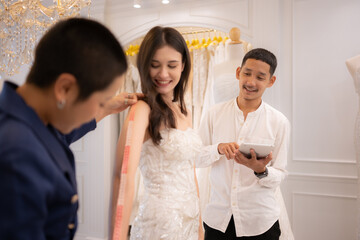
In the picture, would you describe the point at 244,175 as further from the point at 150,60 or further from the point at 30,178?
the point at 30,178

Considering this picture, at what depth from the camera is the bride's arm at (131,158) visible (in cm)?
106

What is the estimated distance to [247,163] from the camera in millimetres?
1742

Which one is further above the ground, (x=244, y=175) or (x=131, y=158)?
(x=131, y=158)

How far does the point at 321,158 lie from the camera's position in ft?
9.84

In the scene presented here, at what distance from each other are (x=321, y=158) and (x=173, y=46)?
2.32m

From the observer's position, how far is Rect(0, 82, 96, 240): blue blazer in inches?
21.9

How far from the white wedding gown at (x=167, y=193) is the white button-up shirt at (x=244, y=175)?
0.47m

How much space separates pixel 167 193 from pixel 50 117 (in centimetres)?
81

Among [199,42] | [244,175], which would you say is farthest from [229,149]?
[199,42]

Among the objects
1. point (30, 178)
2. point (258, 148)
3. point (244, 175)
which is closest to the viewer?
point (30, 178)

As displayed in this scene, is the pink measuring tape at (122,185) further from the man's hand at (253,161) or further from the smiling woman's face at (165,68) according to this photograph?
the man's hand at (253,161)

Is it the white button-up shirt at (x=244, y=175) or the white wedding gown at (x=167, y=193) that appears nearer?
the white wedding gown at (x=167, y=193)

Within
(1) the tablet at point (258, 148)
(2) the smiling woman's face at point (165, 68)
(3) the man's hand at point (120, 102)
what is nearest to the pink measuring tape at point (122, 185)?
(3) the man's hand at point (120, 102)

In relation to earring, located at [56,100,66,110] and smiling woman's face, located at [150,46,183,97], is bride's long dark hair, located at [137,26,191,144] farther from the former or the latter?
earring, located at [56,100,66,110]
